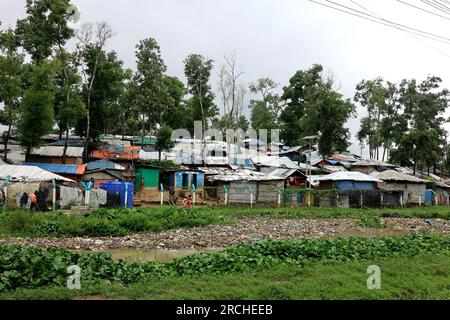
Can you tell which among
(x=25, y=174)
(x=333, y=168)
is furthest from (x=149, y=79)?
(x=333, y=168)

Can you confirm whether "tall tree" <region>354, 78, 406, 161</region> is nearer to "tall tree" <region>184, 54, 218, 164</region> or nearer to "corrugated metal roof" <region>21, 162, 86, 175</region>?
"tall tree" <region>184, 54, 218, 164</region>

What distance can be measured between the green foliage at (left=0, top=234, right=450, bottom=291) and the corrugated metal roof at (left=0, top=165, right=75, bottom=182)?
663 inches

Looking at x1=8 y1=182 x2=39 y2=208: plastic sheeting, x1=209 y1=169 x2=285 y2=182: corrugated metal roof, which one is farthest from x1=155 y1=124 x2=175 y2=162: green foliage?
x1=8 y1=182 x2=39 y2=208: plastic sheeting

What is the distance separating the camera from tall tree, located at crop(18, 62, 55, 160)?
3144cm

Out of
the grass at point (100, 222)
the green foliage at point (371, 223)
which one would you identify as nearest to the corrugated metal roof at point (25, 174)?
the grass at point (100, 222)

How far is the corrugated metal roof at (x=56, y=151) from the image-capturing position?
38375mm

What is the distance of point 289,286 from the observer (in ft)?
27.5

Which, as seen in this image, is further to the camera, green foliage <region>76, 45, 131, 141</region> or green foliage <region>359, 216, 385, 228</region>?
green foliage <region>76, 45, 131, 141</region>

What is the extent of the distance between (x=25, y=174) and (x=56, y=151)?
12883mm

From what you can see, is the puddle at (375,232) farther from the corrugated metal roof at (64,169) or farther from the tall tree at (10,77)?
the tall tree at (10,77)

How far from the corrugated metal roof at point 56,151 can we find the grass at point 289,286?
3312cm

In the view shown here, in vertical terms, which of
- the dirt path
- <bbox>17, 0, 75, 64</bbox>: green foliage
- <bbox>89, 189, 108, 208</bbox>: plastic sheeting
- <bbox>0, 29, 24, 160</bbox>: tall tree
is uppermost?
<bbox>17, 0, 75, 64</bbox>: green foliage
